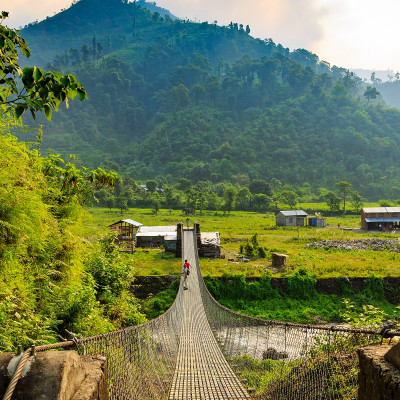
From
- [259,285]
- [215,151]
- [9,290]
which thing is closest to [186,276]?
[259,285]

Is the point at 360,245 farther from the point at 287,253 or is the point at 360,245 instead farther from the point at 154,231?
the point at 154,231

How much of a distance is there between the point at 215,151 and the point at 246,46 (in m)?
86.0

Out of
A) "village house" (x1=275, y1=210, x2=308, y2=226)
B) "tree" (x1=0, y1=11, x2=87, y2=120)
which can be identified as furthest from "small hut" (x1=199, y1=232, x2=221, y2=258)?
"tree" (x1=0, y1=11, x2=87, y2=120)

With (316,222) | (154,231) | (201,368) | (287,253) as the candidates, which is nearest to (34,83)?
(201,368)

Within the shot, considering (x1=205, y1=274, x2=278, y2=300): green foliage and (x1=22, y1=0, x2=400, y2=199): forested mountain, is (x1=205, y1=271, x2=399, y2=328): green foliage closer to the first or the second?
(x1=205, y1=274, x2=278, y2=300): green foliage

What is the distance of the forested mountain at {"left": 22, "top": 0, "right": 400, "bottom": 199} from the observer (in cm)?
6569

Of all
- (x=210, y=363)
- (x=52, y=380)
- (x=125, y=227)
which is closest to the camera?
(x=52, y=380)

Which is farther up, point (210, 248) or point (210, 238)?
point (210, 238)

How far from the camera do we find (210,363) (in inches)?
231

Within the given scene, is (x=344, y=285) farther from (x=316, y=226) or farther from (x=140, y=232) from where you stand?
(x=316, y=226)

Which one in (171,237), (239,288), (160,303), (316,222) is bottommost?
(160,303)

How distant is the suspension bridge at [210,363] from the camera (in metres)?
2.89

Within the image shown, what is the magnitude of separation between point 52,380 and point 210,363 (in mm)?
5113

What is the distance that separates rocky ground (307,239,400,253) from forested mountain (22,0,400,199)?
35.8 metres
